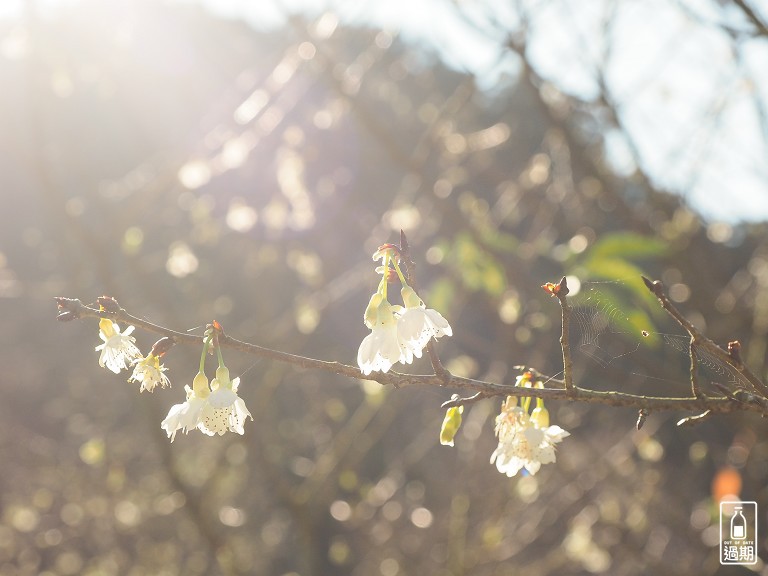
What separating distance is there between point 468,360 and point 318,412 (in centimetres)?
165

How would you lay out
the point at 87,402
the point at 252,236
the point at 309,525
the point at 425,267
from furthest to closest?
the point at 87,402
the point at 425,267
the point at 252,236
the point at 309,525

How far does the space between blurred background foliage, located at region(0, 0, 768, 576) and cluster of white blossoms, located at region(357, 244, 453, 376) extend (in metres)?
0.42

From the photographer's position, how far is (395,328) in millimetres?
1234

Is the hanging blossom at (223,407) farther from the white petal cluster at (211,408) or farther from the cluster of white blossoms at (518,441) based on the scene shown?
the cluster of white blossoms at (518,441)

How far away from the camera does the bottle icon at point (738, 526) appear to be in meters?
2.73

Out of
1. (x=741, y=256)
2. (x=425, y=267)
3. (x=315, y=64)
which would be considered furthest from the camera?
(x=741, y=256)

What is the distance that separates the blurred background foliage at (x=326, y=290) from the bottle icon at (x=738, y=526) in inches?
12.2

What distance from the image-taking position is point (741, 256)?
584 centimetres

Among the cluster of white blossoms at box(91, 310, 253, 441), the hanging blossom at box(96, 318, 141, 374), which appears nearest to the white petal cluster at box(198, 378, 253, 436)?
the cluster of white blossoms at box(91, 310, 253, 441)

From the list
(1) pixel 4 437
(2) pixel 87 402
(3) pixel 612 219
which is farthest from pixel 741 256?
(1) pixel 4 437

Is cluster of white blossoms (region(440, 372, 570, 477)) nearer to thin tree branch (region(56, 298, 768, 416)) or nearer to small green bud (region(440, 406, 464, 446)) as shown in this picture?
small green bud (region(440, 406, 464, 446))

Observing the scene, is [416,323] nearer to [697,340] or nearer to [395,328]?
[395,328]

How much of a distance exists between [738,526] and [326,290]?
2.03m

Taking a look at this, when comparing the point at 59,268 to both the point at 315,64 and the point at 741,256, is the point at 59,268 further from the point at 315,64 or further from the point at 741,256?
the point at 741,256
